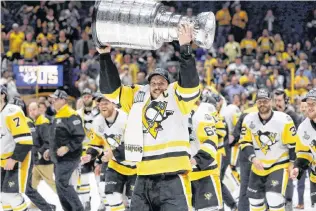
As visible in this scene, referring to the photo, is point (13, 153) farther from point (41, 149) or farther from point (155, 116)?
point (155, 116)

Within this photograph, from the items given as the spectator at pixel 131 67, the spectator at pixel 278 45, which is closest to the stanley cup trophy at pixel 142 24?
the spectator at pixel 131 67

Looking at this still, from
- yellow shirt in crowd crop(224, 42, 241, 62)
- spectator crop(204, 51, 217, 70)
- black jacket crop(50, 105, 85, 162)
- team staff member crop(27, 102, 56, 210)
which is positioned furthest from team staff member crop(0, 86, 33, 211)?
yellow shirt in crowd crop(224, 42, 241, 62)

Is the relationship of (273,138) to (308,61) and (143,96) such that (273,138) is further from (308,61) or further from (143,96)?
(308,61)

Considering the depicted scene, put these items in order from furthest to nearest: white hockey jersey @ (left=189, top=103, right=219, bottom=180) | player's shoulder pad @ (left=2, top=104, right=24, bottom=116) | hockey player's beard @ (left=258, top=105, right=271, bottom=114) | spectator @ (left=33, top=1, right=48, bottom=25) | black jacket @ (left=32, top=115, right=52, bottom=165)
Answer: spectator @ (left=33, top=1, right=48, bottom=25) → black jacket @ (left=32, top=115, right=52, bottom=165) → hockey player's beard @ (left=258, top=105, right=271, bottom=114) → player's shoulder pad @ (left=2, top=104, right=24, bottom=116) → white hockey jersey @ (left=189, top=103, right=219, bottom=180)

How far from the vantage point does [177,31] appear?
5512mm

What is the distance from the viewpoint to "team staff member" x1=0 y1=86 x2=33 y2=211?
357 inches

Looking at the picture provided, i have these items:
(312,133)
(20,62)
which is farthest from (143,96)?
(20,62)

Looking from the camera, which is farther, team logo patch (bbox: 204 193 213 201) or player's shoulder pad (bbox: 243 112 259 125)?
player's shoulder pad (bbox: 243 112 259 125)

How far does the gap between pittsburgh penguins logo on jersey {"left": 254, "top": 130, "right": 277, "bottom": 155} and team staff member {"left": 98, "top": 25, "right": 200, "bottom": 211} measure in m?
3.08

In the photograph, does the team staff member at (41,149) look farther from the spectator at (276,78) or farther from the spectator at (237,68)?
the spectator at (237,68)

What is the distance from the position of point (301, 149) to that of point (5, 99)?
3516mm

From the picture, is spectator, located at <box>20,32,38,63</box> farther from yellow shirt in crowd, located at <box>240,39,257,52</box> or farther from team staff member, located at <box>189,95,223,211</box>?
team staff member, located at <box>189,95,223,211</box>

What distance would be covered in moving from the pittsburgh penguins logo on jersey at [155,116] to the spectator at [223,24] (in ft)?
53.8

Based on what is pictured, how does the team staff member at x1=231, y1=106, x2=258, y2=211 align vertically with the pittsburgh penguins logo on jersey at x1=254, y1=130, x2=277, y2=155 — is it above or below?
below
